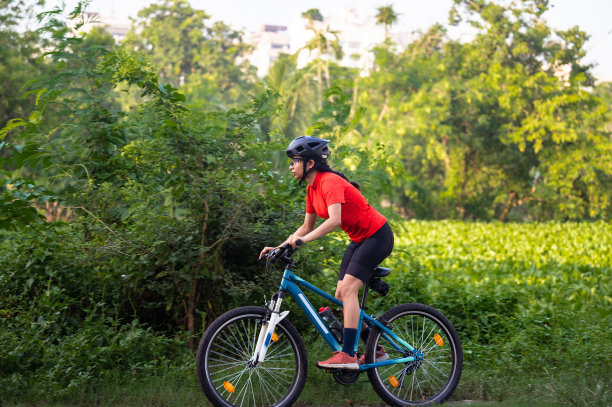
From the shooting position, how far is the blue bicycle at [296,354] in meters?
4.89

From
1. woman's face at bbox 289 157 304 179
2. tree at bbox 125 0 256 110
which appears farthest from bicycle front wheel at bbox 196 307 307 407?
tree at bbox 125 0 256 110

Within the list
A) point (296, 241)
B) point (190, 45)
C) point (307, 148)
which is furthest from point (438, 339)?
point (190, 45)

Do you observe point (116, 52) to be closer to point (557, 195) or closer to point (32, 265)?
point (32, 265)

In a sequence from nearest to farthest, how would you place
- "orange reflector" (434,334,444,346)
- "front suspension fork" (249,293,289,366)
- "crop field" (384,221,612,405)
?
"front suspension fork" (249,293,289,366) < "orange reflector" (434,334,444,346) < "crop field" (384,221,612,405)

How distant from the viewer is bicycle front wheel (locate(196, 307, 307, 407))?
4.82m

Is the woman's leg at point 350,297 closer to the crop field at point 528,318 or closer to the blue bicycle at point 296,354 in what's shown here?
the blue bicycle at point 296,354

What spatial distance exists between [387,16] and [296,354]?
1551 inches

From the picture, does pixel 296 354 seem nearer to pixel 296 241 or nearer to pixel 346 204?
pixel 296 241

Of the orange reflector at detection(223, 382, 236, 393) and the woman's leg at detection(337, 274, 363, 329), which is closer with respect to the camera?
the orange reflector at detection(223, 382, 236, 393)

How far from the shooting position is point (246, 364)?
498 centimetres

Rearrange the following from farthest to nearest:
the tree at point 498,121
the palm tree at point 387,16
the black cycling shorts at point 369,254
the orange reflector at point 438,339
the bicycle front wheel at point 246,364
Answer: the palm tree at point 387,16 → the tree at point 498,121 → the orange reflector at point 438,339 → the black cycling shorts at point 369,254 → the bicycle front wheel at point 246,364

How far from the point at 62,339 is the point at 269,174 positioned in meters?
2.54

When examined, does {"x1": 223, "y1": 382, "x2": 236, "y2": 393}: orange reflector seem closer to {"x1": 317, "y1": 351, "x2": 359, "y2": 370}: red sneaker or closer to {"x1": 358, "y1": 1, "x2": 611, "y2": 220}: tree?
{"x1": 317, "y1": 351, "x2": 359, "y2": 370}: red sneaker

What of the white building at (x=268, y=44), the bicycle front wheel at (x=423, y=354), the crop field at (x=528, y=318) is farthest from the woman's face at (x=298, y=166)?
the white building at (x=268, y=44)
